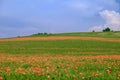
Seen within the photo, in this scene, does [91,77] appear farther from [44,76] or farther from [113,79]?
[44,76]

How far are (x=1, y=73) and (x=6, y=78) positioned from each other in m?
0.76

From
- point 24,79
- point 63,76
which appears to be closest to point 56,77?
point 63,76

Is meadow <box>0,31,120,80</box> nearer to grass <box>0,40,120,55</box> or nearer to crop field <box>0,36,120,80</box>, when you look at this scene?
crop field <box>0,36,120,80</box>

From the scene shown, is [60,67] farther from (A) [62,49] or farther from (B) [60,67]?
(A) [62,49]

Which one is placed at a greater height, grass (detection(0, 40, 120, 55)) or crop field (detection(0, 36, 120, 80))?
crop field (detection(0, 36, 120, 80))

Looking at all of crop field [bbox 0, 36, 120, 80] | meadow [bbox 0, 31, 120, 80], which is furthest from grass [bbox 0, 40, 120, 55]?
meadow [bbox 0, 31, 120, 80]

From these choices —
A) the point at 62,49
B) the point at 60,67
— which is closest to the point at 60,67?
the point at 60,67

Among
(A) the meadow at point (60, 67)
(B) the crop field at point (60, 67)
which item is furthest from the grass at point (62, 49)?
(A) the meadow at point (60, 67)

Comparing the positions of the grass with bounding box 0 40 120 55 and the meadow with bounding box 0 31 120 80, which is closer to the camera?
the meadow with bounding box 0 31 120 80

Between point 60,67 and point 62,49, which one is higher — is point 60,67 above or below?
above

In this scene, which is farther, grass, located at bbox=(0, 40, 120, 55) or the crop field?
grass, located at bbox=(0, 40, 120, 55)

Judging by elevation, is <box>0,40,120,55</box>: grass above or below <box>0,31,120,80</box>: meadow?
below

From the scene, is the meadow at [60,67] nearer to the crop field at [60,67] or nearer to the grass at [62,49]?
the crop field at [60,67]

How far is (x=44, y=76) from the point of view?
8266 mm
